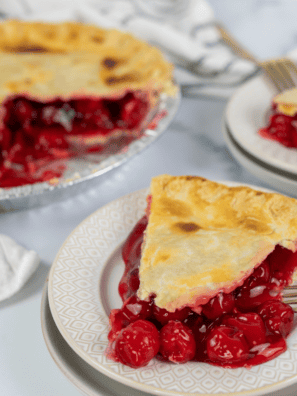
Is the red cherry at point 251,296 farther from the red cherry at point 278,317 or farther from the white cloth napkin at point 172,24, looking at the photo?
the white cloth napkin at point 172,24

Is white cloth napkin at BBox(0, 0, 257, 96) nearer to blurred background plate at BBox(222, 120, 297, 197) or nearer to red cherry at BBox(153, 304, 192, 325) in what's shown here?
blurred background plate at BBox(222, 120, 297, 197)

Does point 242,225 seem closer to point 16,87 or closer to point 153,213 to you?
point 153,213

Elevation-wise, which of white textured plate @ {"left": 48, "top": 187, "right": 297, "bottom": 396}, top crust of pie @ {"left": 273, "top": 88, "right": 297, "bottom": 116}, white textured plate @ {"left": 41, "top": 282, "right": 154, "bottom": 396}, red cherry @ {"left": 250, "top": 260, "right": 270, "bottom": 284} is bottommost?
white textured plate @ {"left": 41, "top": 282, "right": 154, "bottom": 396}

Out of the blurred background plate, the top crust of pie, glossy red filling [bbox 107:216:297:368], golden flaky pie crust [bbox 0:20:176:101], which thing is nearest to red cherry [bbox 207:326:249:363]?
glossy red filling [bbox 107:216:297:368]

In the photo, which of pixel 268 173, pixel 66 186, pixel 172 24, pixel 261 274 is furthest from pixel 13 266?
pixel 172 24

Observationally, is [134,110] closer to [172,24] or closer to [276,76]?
[276,76]

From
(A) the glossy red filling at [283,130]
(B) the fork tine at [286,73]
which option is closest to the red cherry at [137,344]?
(A) the glossy red filling at [283,130]
